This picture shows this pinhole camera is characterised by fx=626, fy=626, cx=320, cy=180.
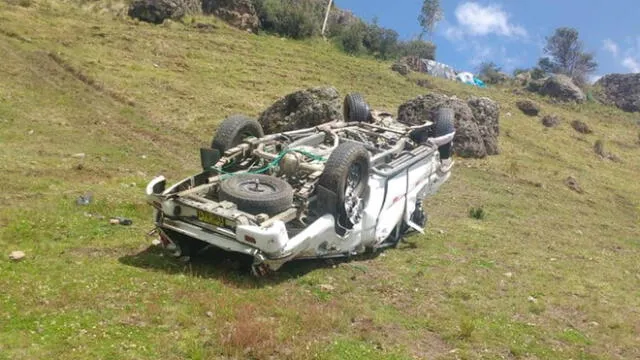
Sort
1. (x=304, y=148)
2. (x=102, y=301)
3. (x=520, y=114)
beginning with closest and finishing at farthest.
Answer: (x=102, y=301)
(x=304, y=148)
(x=520, y=114)

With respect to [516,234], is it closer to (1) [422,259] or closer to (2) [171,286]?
(1) [422,259]

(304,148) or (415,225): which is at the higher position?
(304,148)

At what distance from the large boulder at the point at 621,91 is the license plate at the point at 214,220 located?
45808 mm

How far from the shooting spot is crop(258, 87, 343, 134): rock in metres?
17.5

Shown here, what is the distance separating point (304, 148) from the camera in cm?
961

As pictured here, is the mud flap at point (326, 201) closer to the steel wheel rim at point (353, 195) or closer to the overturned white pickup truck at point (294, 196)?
the overturned white pickup truck at point (294, 196)

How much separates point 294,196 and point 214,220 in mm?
1180

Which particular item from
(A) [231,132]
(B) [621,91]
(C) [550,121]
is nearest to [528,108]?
(C) [550,121]

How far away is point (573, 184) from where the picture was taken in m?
21.1

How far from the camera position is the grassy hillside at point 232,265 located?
592 cm

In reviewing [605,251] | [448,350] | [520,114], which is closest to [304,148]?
[448,350]

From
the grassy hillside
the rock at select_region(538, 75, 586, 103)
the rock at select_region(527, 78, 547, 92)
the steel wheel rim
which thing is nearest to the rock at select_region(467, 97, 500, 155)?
the grassy hillside

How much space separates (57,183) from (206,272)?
4.47 m

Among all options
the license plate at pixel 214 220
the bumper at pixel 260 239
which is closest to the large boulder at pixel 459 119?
the bumper at pixel 260 239
